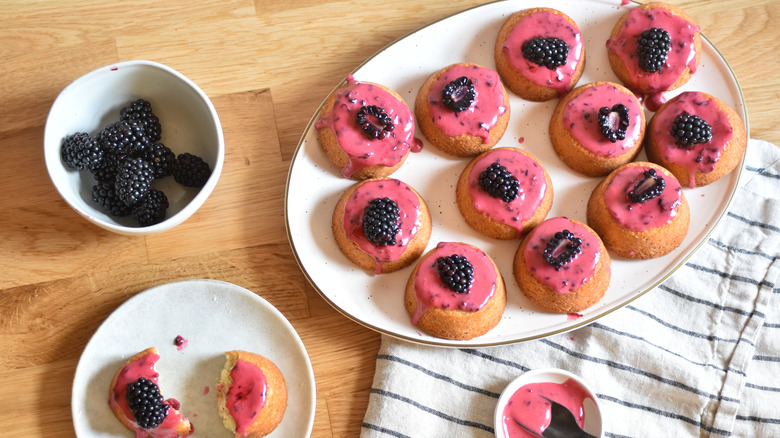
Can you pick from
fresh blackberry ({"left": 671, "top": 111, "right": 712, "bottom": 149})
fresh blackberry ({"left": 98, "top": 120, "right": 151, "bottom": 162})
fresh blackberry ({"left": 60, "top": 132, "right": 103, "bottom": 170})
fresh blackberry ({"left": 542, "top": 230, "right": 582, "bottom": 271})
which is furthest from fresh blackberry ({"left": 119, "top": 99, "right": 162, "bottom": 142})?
fresh blackberry ({"left": 671, "top": 111, "right": 712, "bottom": 149})

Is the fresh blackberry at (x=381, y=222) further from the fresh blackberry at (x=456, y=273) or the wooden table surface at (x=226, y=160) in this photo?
the wooden table surface at (x=226, y=160)

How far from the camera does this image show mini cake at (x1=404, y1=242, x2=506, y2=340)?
183 cm

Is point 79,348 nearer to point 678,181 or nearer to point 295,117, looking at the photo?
point 295,117

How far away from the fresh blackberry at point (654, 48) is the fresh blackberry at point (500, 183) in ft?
1.88

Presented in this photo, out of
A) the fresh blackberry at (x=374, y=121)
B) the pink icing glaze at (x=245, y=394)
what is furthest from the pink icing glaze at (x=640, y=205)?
the pink icing glaze at (x=245, y=394)

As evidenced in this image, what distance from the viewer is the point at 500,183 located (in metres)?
1.87

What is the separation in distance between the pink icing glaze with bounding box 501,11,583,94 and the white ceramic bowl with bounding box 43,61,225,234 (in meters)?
0.93

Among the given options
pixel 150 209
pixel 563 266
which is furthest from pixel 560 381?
pixel 150 209

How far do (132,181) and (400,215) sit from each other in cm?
77

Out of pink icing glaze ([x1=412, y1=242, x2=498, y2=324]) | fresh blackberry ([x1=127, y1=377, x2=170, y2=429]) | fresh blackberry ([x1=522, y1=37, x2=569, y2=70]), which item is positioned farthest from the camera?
fresh blackberry ([x1=522, y1=37, x2=569, y2=70])

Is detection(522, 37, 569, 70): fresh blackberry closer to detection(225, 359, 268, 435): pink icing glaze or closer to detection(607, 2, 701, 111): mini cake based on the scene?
detection(607, 2, 701, 111): mini cake

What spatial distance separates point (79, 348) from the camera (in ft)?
6.43

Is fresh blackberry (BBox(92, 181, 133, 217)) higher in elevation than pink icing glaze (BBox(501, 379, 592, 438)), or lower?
higher

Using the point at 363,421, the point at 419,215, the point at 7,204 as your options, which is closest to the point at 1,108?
the point at 7,204
